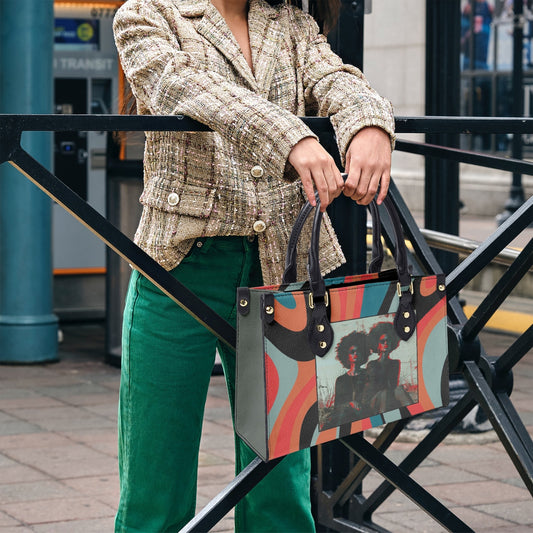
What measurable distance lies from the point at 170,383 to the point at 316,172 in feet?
1.92

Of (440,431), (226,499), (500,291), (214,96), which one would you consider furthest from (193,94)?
(440,431)

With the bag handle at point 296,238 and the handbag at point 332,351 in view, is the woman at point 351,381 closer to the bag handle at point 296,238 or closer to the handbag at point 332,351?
the handbag at point 332,351

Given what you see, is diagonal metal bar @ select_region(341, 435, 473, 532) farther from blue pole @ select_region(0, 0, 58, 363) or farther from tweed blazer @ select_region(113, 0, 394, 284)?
blue pole @ select_region(0, 0, 58, 363)

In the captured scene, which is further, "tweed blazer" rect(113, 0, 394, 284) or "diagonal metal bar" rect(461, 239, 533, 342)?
"diagonal metal bar" rect(461, 239, 533, 342)

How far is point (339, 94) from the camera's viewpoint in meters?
2.15

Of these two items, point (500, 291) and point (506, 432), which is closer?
point (506, 432)

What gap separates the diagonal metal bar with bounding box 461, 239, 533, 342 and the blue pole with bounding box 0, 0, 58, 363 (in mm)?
4066

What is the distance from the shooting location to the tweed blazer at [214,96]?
6.70ft

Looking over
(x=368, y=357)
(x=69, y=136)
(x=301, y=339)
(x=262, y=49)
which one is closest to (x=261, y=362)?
(x=301, y=339)

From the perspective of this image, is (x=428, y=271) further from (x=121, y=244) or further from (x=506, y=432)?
(x=121, y=244)

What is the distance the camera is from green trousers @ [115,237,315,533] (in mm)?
2217

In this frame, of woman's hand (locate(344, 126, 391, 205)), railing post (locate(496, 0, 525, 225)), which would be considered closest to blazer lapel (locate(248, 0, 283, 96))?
woman's hand (locate(344, 126, 391, 205))

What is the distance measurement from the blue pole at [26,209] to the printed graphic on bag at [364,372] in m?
4.58

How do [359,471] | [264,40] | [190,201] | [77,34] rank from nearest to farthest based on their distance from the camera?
[190,201] < [264,40] < [359,471] < [77,34]
